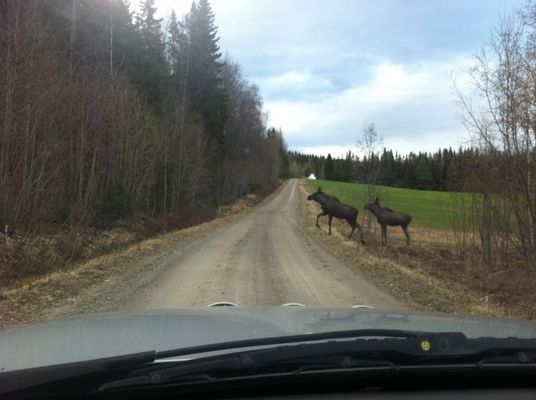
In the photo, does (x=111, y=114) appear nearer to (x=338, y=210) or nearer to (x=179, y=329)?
(x=338, y=210)

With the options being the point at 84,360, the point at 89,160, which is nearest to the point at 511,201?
the point at 84,360

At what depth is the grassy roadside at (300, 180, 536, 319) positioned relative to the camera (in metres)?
9.59

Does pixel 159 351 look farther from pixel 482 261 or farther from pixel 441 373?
pixel 482 261

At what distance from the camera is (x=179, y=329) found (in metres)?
3.43

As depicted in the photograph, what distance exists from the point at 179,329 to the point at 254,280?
8.54 meters


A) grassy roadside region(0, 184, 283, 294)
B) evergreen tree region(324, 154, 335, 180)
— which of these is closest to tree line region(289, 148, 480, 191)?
evergreen tree region(324, 154, 335, 180)

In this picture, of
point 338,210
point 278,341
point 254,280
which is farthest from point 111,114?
point 278,341

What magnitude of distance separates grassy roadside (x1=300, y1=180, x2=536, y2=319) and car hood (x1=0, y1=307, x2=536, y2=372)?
5.64 metres

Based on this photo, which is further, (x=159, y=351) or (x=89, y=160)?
(x=89, y=160)

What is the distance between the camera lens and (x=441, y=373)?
254 cm

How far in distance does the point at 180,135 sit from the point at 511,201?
2792 cm

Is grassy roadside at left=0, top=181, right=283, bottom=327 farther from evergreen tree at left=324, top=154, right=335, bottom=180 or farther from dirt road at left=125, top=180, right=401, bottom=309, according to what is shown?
evergreen tree at left=324, top=154, right=335, bottom=180

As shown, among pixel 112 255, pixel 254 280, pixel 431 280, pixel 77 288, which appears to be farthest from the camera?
pixel 112 255

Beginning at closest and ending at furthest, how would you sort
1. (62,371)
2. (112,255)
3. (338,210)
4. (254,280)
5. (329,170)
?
(62,371) < (254,280) < (112,255) < (338,210) < (329,170)
